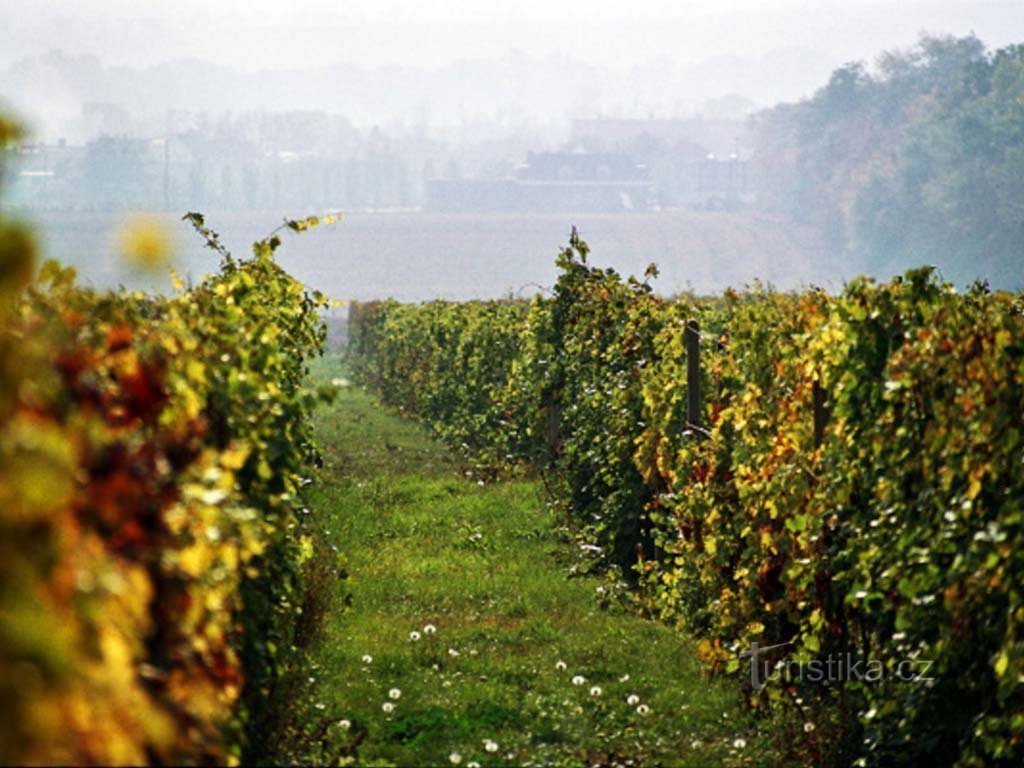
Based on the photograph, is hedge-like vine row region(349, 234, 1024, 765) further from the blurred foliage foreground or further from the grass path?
the blurred foliage foreground

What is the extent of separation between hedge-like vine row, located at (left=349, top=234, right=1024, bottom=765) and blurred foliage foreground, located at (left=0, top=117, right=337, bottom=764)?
2.28 meters

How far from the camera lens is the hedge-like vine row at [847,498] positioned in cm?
518

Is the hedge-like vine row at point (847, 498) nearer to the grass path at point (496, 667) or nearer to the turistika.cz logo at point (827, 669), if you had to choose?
the turistika.cz logo at point (827, 669)

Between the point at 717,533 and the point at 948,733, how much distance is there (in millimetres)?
2682

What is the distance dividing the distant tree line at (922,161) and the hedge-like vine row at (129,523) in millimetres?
63993

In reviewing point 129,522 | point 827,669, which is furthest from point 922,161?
point 129,522

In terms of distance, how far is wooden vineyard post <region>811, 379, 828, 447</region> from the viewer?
23.1 ft

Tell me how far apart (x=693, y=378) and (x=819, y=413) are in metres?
2.30

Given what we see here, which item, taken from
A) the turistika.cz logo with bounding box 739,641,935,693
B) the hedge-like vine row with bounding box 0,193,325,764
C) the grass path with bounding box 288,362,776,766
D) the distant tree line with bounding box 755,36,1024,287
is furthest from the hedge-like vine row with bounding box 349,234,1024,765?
the distant tree line with bounding box 755,36,1024,287

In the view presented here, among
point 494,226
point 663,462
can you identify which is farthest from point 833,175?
point 663,462

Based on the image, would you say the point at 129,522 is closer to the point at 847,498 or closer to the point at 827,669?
the point at 847,498

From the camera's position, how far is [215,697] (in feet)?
11.2

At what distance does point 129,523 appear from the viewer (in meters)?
2.68

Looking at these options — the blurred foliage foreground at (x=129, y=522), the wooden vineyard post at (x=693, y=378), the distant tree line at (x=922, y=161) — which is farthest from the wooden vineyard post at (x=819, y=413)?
the distant tree line at (x=922, y=161)
